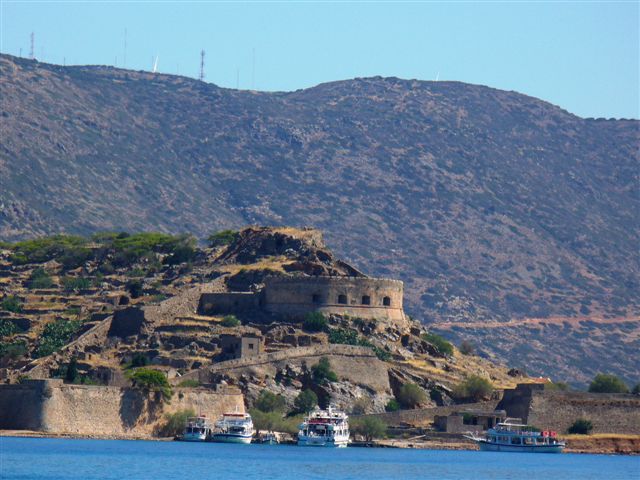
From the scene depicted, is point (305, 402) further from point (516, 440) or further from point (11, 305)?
point (11, 305)

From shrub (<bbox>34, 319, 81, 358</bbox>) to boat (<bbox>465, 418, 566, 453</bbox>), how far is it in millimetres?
22881

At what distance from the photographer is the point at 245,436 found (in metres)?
111

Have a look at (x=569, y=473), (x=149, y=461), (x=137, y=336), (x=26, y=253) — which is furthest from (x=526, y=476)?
(x=26, y=253)

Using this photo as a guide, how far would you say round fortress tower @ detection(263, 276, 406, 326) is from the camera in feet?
409

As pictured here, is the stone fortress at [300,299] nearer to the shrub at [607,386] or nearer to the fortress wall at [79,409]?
the shrub at [607,386]

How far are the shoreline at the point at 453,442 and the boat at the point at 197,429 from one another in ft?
3.11

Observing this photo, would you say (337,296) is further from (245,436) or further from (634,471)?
(634,471)

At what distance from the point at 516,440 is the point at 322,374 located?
36.1 ft

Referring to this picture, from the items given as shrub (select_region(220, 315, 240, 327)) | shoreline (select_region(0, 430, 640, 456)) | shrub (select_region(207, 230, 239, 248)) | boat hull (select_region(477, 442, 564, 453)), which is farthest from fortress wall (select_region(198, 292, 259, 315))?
boat hull (select_region(477, 442, 564, 453))

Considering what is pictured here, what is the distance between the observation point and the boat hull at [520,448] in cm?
11319

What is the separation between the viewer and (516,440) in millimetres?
113500

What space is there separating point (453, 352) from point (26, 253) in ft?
110

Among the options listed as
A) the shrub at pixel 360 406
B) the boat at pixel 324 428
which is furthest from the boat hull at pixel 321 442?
the shrub at pixel 360 406

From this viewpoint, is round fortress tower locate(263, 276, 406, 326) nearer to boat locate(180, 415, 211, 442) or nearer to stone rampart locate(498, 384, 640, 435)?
stone rampart locate(498, 384, 640, 435)
